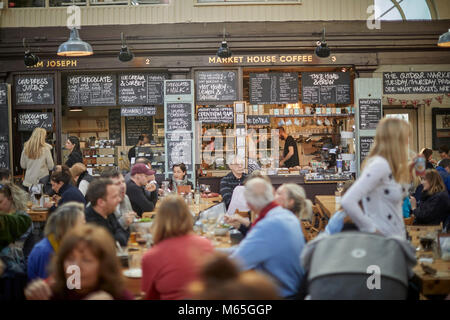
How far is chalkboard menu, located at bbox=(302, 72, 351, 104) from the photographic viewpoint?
34.8 ft

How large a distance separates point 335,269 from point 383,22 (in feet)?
28.1

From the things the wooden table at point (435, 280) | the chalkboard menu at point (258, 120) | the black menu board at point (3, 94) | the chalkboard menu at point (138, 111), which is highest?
the black menu board at point (3, 94)

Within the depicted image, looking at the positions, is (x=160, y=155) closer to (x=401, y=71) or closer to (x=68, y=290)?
(x=401, y=71)

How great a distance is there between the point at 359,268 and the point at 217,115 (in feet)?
25.6

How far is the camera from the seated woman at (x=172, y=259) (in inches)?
115

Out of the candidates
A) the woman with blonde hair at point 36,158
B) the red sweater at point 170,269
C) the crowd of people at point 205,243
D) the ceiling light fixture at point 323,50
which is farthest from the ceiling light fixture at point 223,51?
the red sweater at point 170,269

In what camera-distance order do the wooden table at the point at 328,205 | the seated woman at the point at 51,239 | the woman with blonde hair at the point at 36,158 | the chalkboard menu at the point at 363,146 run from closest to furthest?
the seated woman at the point at 51,239
the wooden table at the point at 328,205
the woman with blonde hair at the point at 36,158
the chalkboard menu at the point at 363,146

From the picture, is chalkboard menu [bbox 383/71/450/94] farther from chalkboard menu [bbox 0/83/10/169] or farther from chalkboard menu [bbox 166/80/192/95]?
chalkboard menu [bbox 0/83/10/169]

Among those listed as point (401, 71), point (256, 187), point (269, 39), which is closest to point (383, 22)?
point (401, 71)

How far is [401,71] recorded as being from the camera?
35.1 ft

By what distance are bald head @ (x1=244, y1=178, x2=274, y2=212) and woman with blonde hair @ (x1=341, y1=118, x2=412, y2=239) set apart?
0.51 metres

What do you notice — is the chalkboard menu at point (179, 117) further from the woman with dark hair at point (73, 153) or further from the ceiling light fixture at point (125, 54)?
the woman with dark hair at point (73, 153)

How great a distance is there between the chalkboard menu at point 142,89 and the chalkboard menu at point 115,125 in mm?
2933

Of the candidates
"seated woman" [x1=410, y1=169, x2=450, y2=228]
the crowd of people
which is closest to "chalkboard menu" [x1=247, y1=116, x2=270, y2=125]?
"seated woman" [x1=410, y1=169, x2=450, y2=228]
